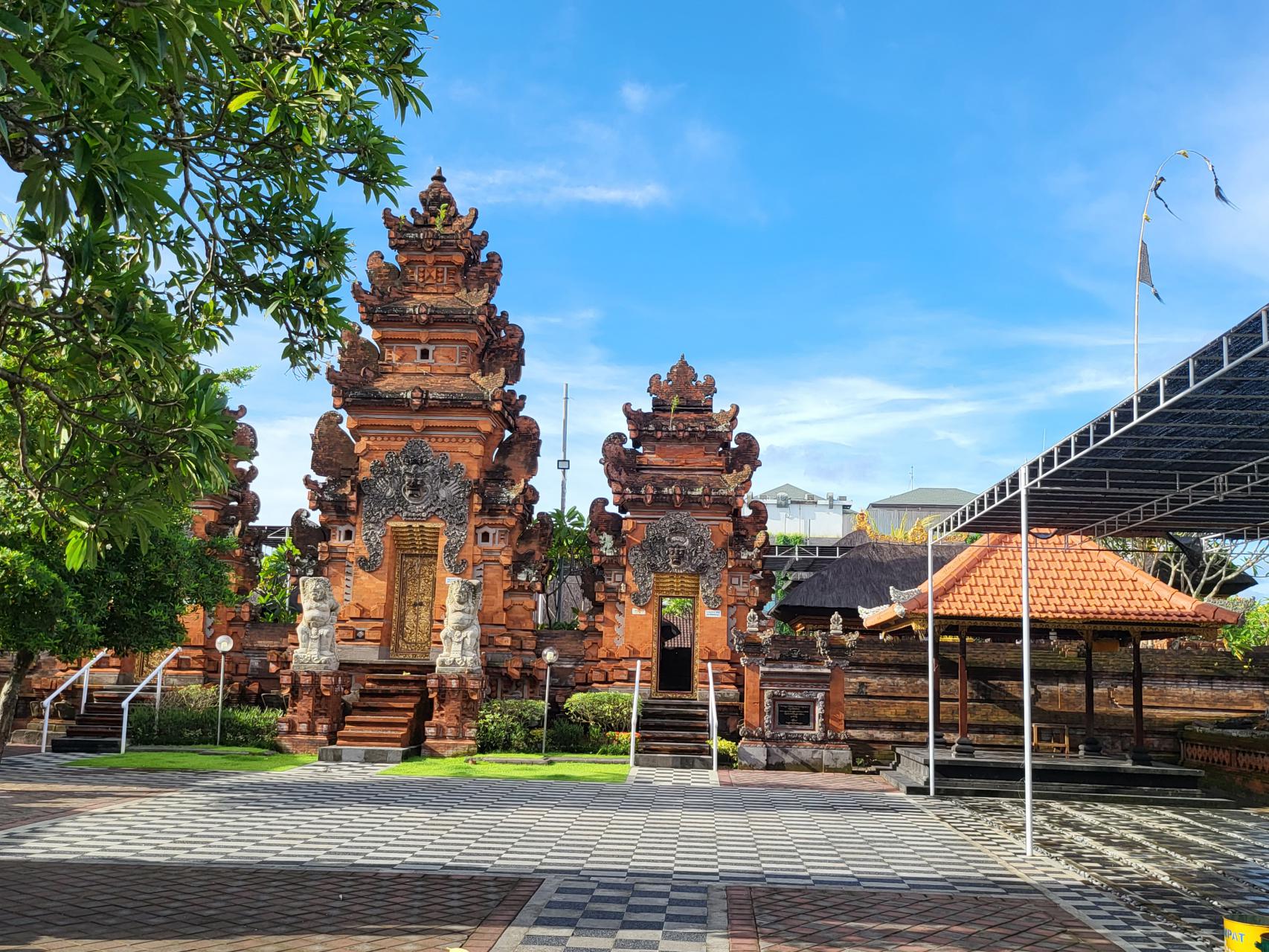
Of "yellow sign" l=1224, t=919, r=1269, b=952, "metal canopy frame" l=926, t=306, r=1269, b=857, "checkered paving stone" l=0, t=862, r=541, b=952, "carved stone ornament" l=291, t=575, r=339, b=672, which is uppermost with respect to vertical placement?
"metal canopy frame" l=926, t=306, r=1269, b=857

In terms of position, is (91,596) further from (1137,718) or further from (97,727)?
(1137,718)

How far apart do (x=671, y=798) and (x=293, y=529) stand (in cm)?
1302

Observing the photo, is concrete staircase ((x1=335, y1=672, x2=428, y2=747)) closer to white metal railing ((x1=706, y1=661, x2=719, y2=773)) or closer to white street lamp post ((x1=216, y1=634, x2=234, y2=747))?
white street lamp post ((x1=216, y1=634, x2=234, y2=747))

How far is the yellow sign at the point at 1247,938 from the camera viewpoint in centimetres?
561

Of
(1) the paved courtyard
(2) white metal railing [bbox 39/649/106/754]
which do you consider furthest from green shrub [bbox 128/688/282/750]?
(1) the paved courtyard

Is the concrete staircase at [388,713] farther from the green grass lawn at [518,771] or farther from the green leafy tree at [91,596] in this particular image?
the green leafy tree at [91,596]

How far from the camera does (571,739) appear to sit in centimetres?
2027

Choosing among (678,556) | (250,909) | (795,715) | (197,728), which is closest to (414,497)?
(678,556)

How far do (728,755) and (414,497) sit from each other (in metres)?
8.92

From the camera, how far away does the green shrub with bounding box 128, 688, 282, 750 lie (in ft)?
65.0

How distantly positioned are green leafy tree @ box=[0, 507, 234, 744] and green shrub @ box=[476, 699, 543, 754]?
19.8ft

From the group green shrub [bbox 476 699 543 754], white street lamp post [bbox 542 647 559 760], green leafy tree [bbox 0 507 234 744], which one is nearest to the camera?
green leafy tree [bbox 0 507 234 744]

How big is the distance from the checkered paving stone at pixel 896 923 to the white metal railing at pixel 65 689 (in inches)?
582

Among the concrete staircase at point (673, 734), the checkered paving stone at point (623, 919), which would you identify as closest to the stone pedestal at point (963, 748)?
the concrete staircase at point (673, 734)
